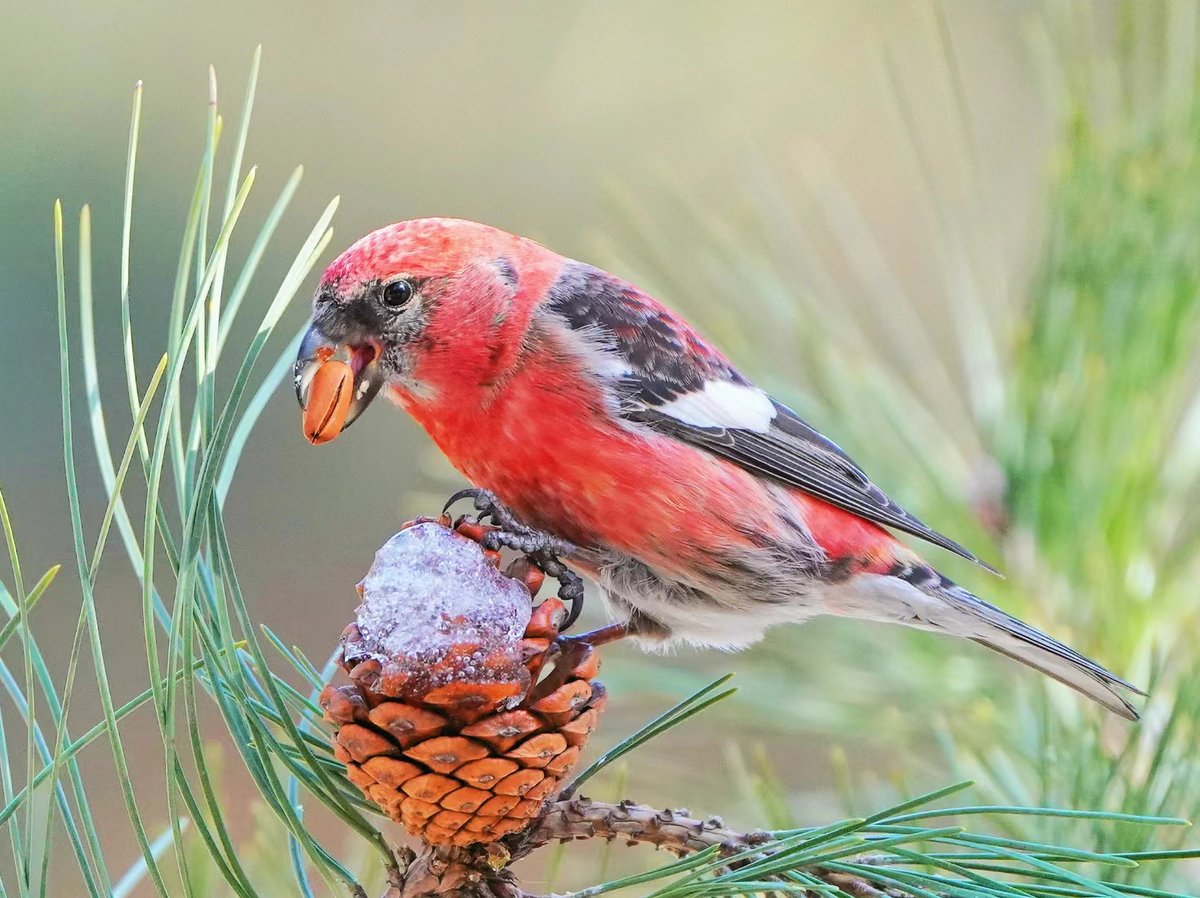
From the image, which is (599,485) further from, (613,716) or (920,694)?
(613,716)

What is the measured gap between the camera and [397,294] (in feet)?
4.10

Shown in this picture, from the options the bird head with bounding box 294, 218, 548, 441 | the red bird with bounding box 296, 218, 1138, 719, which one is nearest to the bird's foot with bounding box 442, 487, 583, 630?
the red bird with bounding box 296, 218, 1138, 719

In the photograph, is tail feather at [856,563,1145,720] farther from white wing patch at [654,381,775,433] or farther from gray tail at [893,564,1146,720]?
white wing patch at [654,381,775,433]

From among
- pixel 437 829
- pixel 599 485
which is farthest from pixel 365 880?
pixel 599 485

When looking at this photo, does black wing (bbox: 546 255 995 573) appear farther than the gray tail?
Yes

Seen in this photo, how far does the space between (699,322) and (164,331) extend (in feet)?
5.67

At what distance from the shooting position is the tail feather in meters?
1.15

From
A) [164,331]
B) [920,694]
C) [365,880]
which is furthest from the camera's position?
[164,331]

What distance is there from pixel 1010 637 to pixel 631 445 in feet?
1.46

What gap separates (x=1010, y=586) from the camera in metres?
1.37

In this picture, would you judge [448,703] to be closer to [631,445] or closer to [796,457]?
[631,445]

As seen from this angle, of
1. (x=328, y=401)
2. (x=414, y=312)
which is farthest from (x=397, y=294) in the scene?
(x=328, y=401)

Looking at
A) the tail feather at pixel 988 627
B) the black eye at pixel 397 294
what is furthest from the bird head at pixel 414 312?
the tail feather at pixel 988 627

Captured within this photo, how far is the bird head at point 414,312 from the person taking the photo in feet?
3.95
